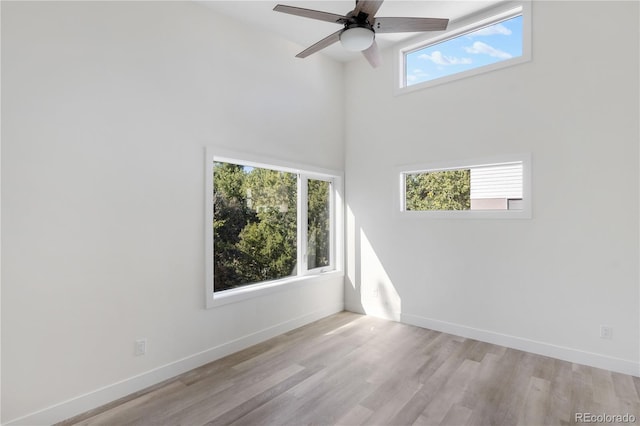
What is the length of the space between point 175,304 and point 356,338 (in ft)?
6.51

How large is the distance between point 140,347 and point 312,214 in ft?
8.36

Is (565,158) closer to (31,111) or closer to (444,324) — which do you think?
(444,324)

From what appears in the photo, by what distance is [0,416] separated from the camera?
211 centimetres

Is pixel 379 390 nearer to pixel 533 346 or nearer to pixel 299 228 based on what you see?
pixel 533 346

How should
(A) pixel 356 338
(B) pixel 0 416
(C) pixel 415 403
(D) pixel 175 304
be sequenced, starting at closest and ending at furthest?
(B) pixel 0 416 < (C) pixel 415 403 < (D) pixel 175 304 < (A) pixel 356 338

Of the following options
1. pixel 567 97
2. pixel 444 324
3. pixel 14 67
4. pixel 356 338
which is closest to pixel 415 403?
pixel 356 338

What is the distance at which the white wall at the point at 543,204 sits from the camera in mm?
2969

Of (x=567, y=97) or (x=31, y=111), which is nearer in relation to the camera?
(x=31, y=111)

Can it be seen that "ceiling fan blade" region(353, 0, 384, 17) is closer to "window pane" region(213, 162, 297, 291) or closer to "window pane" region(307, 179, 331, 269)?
"window pane" region(213, 162, 297, 291)

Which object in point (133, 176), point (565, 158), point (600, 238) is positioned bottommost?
point (600, 238)

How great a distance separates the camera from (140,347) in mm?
2766

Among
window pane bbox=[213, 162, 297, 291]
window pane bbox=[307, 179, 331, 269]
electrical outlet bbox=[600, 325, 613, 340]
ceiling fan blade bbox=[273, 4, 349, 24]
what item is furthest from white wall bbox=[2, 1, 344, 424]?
electrical outlet bbox=[600, 325, 613, 340]

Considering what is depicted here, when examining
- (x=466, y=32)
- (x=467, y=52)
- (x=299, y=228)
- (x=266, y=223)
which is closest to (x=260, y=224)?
(x=266, y=223)

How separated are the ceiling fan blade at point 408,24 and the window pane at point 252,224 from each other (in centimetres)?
200
